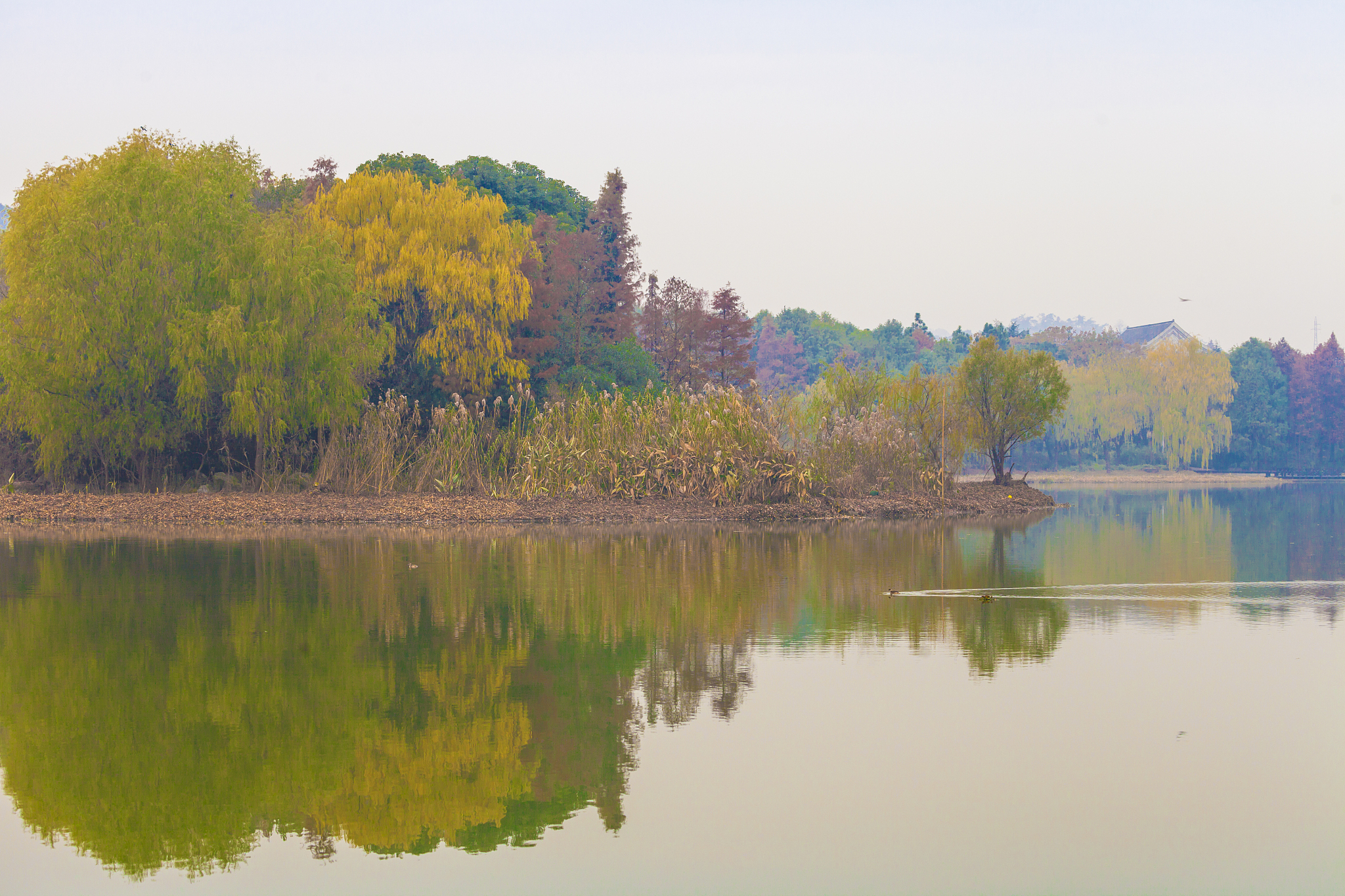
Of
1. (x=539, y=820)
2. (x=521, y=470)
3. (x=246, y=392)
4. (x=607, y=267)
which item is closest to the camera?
(x=539, y=820)

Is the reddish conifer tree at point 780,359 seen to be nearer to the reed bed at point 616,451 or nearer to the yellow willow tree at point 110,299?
the reed bed at point 616,451

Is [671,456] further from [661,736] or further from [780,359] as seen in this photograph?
[780,359]

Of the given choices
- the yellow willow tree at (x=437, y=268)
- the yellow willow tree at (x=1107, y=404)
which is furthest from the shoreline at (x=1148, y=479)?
the yellow willow tree at (x=437, y=268)

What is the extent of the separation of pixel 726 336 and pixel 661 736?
43.5 m

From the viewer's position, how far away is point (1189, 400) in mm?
72875

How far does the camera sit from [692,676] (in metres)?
10.3

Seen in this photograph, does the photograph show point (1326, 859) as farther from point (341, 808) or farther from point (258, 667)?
point (258, 667)

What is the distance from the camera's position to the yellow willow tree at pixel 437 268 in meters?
33.1

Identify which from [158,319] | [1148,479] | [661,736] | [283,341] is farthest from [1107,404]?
[661,736]

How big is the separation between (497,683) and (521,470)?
21.3 metres

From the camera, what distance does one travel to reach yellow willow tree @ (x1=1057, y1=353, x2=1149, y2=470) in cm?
7438

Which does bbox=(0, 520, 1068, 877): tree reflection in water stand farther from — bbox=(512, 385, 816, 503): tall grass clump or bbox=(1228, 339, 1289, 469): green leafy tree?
bbox=(1228, 339, 1289, 469): green leafy tree

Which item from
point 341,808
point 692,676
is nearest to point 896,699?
point 692,676

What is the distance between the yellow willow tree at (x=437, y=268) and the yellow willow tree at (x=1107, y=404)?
47945 mm
